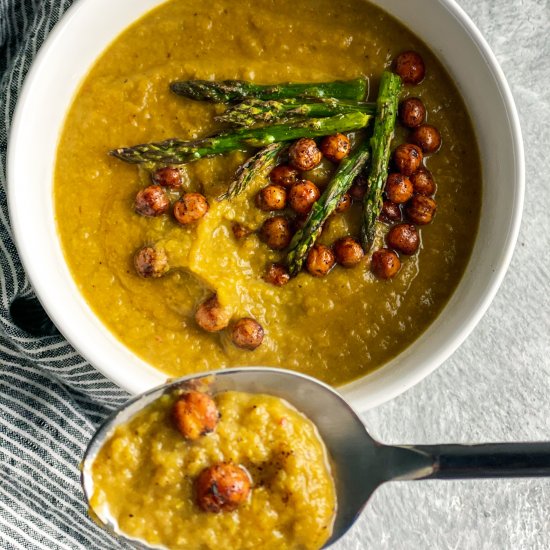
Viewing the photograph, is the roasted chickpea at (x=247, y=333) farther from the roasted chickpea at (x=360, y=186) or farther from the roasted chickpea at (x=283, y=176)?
the roasted chickpea at (x=360, y=186)

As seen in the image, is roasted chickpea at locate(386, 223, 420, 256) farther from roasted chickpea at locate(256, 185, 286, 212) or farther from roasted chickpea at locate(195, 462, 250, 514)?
roasted chickpea at locate(195, 462, 250, 514)

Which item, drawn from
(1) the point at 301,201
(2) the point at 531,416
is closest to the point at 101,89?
(1) the point at 301,201

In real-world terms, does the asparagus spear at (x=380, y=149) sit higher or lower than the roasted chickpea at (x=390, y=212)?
higher

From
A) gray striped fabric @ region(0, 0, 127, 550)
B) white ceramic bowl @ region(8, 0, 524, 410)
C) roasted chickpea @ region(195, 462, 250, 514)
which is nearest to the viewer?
roasted chickpea @ region(195, 462, 250, 514)

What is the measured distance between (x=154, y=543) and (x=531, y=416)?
6.61 ft

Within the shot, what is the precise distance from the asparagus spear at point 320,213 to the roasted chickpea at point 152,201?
56 cm

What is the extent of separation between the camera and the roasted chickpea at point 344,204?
3.58 m

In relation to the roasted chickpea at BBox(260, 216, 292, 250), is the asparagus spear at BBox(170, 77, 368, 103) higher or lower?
higher

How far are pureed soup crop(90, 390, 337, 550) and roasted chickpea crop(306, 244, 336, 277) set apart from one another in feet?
2.36

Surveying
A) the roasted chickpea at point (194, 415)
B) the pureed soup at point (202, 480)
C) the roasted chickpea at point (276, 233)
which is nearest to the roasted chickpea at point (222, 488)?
the pureed soup at point (202, 480)

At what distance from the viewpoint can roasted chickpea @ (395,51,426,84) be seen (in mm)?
3578

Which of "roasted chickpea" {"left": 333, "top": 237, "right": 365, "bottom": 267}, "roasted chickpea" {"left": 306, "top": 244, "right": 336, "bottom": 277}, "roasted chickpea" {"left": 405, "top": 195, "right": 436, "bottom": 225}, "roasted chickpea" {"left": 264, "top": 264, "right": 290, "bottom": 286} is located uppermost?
"roasted chickpea" {"left": 405, "top": 195, "right": 436, "bottom": 225}

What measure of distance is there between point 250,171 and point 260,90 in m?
0.35

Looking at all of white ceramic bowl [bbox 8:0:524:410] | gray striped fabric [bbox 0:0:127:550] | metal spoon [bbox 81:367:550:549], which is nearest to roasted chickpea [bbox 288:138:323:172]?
white ceramic bowl [bbox 8:0:524:410]
